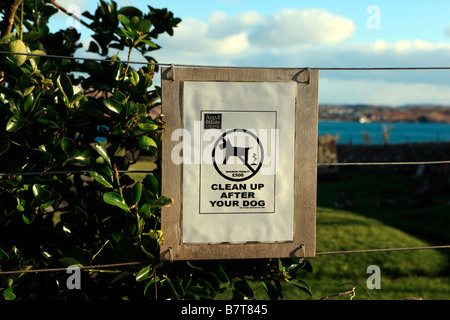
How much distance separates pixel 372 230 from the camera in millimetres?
8820

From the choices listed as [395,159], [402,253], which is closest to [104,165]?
[402,253]

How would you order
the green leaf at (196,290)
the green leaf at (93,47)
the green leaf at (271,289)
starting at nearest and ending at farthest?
the green leaf at (196,290)
the green leaf at (271,289)
the green leaf at (93,47)

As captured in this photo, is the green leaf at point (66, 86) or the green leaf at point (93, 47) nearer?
the green leaf at point (66, 86)

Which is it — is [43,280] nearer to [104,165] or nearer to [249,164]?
[104,165]

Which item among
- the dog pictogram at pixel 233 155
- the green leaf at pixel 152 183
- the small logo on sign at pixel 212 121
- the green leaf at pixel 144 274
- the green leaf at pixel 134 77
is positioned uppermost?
the green leaf at pixel 134 77

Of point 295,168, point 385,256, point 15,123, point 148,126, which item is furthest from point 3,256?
point 385,256

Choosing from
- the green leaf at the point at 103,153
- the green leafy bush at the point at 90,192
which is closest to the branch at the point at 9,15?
the green leafy bush at the point at 90,192

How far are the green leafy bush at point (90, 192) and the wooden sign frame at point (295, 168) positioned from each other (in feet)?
0.22

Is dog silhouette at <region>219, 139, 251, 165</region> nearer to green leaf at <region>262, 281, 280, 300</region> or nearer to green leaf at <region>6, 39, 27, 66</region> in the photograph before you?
green leaf at <region>262, 281, 280, 300</region>

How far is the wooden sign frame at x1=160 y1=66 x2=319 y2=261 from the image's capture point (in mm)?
2061

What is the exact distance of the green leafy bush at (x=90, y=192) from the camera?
212cm

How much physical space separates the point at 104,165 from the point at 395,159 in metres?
19.2

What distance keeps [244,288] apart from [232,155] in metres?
0.69

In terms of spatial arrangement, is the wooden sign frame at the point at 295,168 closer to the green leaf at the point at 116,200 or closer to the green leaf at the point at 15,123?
the green leaf at the point at 116,200
